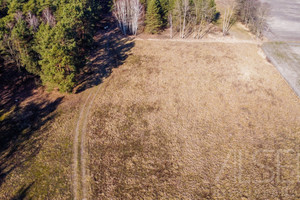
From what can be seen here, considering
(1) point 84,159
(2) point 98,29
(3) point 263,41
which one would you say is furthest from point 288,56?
(2) point 98,29

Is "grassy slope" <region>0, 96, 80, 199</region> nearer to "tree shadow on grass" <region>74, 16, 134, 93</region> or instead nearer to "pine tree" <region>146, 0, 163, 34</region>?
"tree shadow on grass" <region>74, 16, 134, 93</region>

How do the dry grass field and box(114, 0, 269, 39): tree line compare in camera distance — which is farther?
box(114, 0, 269, 39): tree line

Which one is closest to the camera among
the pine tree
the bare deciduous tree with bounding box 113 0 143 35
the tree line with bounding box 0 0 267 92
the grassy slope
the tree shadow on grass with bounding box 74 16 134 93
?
the grassy slope

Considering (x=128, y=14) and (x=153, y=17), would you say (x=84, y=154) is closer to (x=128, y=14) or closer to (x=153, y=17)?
(x=128, y=14)

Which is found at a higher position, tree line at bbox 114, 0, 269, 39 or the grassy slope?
tree line at bbox 114, 0, 269, 39

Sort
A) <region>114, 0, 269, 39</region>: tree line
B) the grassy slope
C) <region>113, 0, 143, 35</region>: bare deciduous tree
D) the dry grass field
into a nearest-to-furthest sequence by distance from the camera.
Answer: the grassy slope → the dry grass field → <region>113, 0, 143, 35</region>: bare deciduous tree → <region>114, 0, 269, 39</region>: tree line

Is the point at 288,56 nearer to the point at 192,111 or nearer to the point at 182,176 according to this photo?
the point at 192,111

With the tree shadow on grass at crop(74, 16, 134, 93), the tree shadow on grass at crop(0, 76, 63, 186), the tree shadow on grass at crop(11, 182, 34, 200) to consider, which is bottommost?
the tree shadow on grass at crop(11, 182, 34, 200)

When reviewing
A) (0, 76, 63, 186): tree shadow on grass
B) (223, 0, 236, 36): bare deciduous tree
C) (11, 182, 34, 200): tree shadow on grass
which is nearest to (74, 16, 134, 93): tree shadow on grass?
A: (0, 76, 63, 186): tree shadow on grass
